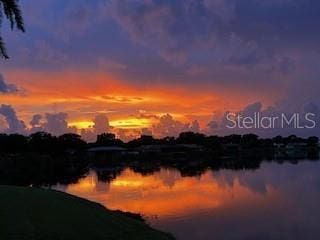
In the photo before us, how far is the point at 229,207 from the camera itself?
5288 centimetres

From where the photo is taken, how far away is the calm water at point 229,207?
125ft

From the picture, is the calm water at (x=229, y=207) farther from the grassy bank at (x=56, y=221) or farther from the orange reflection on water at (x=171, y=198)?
the grassy bank at (x=56, y=221)

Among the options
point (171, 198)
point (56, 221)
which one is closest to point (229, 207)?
point (171, 198)

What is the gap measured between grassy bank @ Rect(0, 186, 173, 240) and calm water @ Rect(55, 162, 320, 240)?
7.73m

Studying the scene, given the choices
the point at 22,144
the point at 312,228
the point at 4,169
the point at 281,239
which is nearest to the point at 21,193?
the point at 281,239

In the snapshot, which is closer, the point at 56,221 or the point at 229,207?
the point at 56,221

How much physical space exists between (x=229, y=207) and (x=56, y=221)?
30.7m

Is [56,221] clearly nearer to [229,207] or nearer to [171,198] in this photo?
[229,207]

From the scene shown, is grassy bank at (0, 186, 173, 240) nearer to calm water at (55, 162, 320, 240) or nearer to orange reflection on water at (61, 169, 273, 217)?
calm water at (55, 162, 320, 240)

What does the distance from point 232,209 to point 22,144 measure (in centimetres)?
13403

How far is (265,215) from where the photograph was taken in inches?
1825

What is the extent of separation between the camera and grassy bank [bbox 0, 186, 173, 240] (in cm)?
2258

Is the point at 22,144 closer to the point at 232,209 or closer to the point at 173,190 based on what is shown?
the point at 173,190

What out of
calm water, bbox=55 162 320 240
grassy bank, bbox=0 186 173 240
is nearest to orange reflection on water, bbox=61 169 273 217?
calm water, bbox=55 162 320 240
